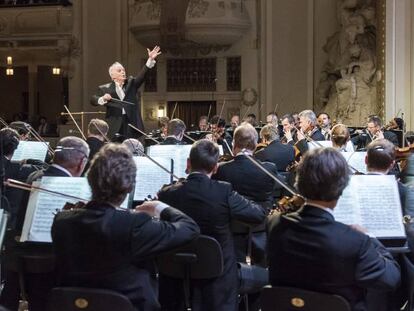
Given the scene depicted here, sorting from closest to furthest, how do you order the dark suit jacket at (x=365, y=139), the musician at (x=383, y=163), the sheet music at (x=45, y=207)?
the sheet music at (x=45, y=207) < the musician at (x=383, y=163) < the dark suit jacket at (x=365, y=139)

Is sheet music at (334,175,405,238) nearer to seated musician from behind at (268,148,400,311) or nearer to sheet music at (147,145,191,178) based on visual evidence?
seated musician from behind at (268,148,400,311)

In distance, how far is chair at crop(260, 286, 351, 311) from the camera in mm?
2875

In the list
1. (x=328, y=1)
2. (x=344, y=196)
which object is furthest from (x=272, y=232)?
(x=328, y=1)

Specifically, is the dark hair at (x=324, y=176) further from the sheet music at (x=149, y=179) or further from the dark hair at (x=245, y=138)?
the dark hair at (x=245, y=138)

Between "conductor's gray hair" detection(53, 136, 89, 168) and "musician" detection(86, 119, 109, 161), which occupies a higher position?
"musician" detection(86, 119, 109, 161)

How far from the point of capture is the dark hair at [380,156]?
438cm

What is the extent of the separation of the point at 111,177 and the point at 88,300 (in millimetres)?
518

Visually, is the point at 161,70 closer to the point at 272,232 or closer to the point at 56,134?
the point at 56,134

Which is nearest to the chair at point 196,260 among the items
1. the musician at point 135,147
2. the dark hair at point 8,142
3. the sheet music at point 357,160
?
the musician at point 135,147

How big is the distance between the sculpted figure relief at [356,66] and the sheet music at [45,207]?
35.6ft

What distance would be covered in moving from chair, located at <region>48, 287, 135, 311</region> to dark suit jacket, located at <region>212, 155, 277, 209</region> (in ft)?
8.36

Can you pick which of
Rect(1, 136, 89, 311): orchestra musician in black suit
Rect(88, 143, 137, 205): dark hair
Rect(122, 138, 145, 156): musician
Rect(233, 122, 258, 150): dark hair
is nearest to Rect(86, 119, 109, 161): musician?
Rect(122, 138, 145, 156): musician

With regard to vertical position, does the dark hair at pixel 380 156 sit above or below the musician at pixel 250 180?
above

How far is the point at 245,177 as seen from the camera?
5.43 meters
